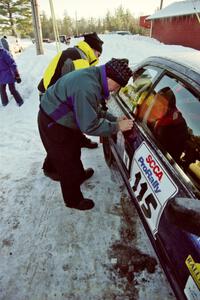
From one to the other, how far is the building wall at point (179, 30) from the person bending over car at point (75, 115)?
858 inches

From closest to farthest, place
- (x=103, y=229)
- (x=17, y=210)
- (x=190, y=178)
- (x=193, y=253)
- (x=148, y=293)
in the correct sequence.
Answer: (x=193, y=253) < (x=190, y=178) < (x=148, y=293) < (x=103, y=229) < (x=17, y=210)

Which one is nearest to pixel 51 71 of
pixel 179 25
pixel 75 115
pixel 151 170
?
pixel 75 115

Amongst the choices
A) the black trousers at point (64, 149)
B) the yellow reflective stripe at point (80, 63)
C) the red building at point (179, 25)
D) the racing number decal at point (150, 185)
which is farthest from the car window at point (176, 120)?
the red building at point (179, 25)

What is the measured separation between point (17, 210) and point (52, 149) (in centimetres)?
98

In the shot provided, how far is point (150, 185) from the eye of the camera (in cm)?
198

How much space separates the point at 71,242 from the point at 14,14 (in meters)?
45.6

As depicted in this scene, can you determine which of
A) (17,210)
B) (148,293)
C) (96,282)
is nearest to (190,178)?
(148,293)

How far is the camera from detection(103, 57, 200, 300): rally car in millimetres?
1402

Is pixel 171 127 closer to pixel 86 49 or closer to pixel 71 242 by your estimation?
pixel 71 242

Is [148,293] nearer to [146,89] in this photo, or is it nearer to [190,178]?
[190,178]

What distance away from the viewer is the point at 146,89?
2701mm

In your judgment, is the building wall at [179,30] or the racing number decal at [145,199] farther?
the building wall at [179,30]

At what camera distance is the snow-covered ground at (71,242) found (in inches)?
85.4

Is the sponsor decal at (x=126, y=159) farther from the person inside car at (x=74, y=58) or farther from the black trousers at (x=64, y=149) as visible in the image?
the person inside car at (x=74, y=58)
